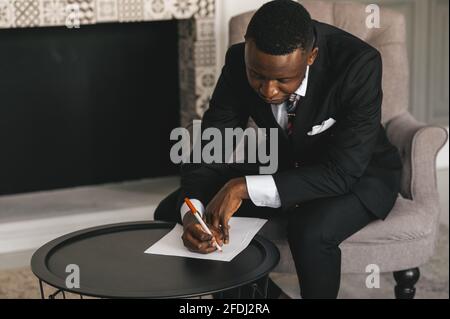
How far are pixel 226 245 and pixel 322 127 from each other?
448mm

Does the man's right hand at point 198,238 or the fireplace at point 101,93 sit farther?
the fireplace at point 101,93

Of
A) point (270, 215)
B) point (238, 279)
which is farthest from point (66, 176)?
point (238, 279)

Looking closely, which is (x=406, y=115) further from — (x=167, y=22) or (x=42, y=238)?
(x=42, y=238)

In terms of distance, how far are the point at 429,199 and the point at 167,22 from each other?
1394mm

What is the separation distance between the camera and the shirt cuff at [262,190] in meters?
1.88

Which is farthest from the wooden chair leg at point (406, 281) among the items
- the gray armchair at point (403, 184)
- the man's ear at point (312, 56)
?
the man's ear at point (312, 56)

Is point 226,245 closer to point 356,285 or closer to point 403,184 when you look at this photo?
point 403,184

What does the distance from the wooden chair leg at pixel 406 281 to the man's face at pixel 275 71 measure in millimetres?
688

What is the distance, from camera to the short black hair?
1672mm

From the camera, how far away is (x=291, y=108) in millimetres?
2008

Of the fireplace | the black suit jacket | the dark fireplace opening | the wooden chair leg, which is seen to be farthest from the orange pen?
the dark fireplace opening

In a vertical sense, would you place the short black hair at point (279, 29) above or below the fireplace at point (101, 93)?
above
